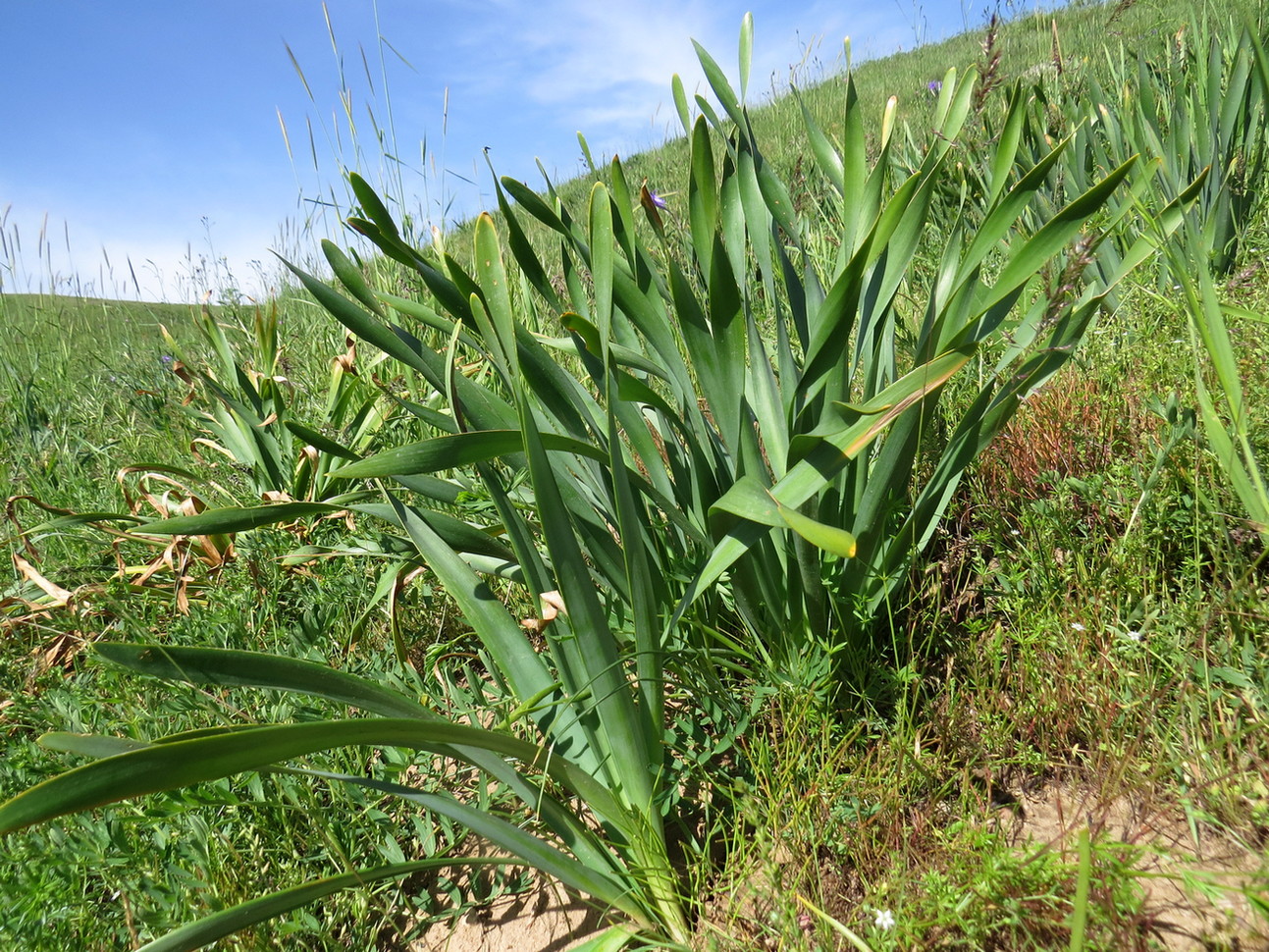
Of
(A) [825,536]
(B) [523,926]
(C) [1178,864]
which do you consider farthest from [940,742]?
(B) [523,926]

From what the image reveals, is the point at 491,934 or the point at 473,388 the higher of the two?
the point at 473,388

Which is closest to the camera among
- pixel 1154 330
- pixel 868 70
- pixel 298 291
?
pixel 1154 330

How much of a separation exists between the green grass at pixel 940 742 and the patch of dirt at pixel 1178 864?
11mm

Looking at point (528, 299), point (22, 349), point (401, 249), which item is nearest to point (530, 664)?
point (401, 249)

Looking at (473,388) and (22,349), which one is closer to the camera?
(473,388)

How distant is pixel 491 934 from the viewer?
3.96 ft

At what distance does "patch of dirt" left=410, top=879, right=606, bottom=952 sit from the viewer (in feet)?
3.84

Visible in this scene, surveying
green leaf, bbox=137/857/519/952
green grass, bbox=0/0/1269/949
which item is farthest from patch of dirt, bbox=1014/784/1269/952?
green leaf, bbox=137/857/519/952

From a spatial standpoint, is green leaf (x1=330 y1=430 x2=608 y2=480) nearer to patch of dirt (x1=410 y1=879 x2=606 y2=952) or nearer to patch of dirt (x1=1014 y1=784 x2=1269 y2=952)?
patch of dirt (x1=410 y1=879 x2=606 y2=952)

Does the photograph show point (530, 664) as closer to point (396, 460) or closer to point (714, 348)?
point (396, 460)

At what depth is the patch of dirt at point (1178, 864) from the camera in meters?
0.89

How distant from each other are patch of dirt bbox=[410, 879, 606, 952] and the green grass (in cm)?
4

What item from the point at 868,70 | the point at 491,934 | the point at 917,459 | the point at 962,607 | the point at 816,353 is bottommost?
the point at 491,934

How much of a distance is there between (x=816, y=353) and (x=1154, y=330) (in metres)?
1.29
